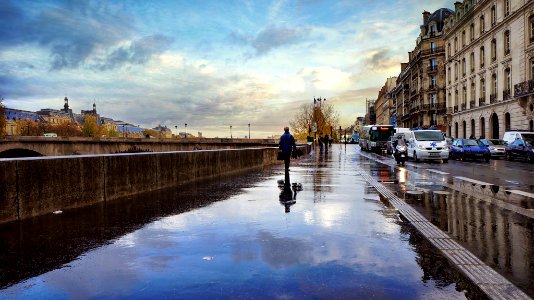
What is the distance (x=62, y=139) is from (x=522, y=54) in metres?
63.2

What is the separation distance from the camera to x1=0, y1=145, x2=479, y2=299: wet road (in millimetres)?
3490

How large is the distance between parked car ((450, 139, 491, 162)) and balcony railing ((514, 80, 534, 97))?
8.72m

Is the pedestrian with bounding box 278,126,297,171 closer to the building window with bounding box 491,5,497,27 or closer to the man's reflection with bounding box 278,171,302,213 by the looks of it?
the man's reflection with bounding box 278,171,302,213

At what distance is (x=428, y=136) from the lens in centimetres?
2597

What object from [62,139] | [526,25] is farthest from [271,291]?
[62,139]

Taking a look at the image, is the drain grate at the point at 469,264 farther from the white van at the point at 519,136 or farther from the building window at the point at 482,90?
the building window at the point at 482,90

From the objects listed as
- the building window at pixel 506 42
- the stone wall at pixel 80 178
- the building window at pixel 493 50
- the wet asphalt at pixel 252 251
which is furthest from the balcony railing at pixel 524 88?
the wet asphalt at pixel 252 251

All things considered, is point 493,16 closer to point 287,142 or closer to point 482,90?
point 482,90

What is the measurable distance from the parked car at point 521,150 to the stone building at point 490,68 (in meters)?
8.69

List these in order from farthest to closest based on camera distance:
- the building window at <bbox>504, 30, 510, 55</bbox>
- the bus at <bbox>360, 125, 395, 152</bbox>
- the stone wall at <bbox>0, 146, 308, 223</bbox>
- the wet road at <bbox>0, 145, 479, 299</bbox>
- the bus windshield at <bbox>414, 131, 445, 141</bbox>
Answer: the bus at <bbox>360, 125, 395, 152</bbox>
the building window at <bbox>504, 30, 510, 55</bbox>
the bus windshield at <bbox>414, 131, 445, 141</bbox>
the stone wall at <bbox>0, 146, 308, 223</bbox>
the wet road at <bbox>0, 145, 479, 299</bbox>

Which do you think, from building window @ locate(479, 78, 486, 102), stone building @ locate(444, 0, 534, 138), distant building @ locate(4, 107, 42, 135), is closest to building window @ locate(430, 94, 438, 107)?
stone building @ locate(444, 0, 534, 138)

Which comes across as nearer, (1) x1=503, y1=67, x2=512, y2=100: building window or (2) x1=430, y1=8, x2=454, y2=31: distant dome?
(1) x1=503, y1=67, x2=512, y2=100: building window

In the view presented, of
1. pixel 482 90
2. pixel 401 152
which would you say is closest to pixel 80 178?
pixel 401 152

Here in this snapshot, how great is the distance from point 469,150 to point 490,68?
1891 centimetres
